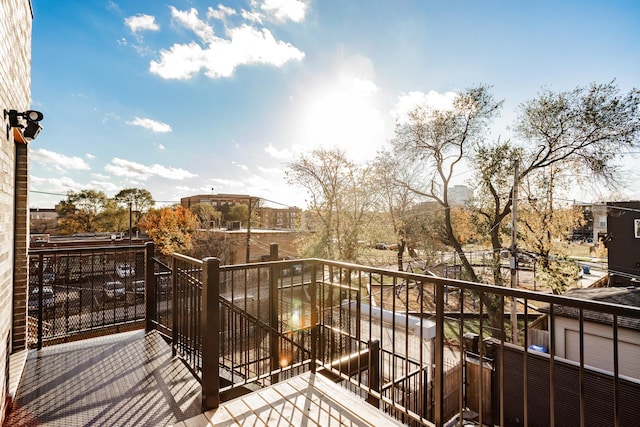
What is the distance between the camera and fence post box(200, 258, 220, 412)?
2012 millimetres

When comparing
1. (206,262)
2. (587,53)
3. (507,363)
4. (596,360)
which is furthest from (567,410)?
(587,53)

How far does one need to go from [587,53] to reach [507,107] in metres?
2.96

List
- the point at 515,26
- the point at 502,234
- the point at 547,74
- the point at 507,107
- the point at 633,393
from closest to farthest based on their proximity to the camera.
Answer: the point at 633,393 < the point at 515,26 < the point at 547,74 < the point at 507,107 < the point at 502,234

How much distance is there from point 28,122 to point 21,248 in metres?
1.27

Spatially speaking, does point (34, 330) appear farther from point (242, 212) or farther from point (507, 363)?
point (242, 212)

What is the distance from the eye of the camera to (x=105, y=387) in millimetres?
2346

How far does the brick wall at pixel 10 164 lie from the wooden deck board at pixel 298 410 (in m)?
1.37

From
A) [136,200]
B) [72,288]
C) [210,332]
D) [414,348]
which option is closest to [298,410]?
[210,332]

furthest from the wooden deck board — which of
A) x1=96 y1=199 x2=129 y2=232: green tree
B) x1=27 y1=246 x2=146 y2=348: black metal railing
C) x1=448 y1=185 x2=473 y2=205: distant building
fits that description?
x1=96 y1=199 x2=129 y2=232: green tree

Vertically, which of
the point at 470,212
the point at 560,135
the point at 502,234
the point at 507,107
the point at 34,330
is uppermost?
the point at 507,107

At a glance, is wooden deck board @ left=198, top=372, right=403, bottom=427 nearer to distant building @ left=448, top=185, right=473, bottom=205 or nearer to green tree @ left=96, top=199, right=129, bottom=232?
distant building @ left=448, top=185, right=473, bottom=205

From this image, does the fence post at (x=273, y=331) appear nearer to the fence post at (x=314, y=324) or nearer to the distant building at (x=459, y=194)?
the fence post at (x=314, y=324)

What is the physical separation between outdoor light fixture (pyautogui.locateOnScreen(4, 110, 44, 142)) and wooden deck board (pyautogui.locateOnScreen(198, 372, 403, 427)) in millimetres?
2736

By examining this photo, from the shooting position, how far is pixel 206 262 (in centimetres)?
204
